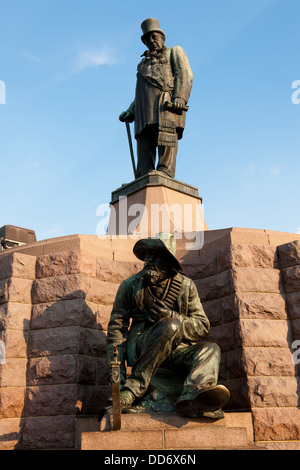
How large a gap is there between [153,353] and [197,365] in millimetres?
483

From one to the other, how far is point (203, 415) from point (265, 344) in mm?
Answer: 1937

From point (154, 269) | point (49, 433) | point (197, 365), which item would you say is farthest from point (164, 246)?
point (49, 433)

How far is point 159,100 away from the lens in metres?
9.98

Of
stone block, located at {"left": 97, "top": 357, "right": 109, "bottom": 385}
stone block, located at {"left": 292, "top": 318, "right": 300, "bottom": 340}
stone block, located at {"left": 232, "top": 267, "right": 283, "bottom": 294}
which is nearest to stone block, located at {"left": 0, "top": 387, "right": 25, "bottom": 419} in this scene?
stone block, located at {"left": 97, "top": 357, "right": 109, "bottom": 385}

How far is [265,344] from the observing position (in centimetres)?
645

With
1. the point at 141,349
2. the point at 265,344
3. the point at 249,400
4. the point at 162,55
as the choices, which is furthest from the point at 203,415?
the point at 162,55

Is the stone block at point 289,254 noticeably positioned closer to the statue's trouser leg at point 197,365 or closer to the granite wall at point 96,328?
the granite wall at point 96,328

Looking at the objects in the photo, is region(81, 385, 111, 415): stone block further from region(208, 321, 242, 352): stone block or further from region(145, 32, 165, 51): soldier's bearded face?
region(145, 32, 165, 51): soldier's bearded face

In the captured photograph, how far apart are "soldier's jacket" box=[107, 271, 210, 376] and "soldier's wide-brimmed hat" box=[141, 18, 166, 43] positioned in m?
6.27

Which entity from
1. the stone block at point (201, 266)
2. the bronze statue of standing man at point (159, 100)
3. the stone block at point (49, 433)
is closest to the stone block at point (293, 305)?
the stone block at point (201, 266)

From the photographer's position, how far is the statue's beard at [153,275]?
19.1ft

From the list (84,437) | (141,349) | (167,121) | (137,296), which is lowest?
(84,437)

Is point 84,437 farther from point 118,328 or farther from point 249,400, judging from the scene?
point 249,400

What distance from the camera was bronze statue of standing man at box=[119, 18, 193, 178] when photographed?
32.6 feet
